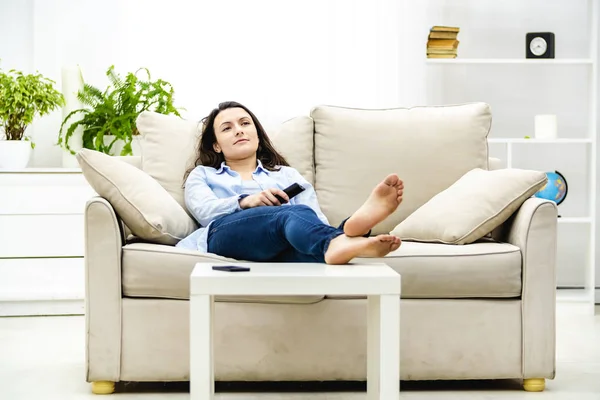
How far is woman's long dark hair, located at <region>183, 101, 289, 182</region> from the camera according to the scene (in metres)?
2.78

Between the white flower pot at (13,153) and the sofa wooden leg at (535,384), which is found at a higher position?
A: the white flower pot at (13,153)

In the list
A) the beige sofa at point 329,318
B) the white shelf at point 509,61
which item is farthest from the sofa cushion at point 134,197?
the white shelf at point 509,61

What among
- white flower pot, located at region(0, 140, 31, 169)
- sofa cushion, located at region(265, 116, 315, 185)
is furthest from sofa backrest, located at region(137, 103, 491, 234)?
white flower pot, located at region(0, 140, 31, 169)

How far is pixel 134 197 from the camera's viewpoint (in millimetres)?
2395

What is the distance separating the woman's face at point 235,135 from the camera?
2750 mm

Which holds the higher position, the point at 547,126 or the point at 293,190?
the point at 547,126

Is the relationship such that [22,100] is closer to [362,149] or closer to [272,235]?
[362,149]

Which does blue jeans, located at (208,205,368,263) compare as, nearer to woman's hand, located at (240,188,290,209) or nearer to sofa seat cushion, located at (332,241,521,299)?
woman's hand, located at (240,188,290,209)

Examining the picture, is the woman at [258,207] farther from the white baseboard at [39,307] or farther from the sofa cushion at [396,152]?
the white baseboard at [39,307]

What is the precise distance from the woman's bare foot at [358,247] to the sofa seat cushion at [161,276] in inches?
14.3

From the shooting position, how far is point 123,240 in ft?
7.93

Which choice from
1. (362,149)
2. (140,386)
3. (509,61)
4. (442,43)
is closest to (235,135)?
(362,149)

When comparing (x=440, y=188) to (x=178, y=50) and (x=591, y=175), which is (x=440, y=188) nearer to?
(x=591, y=175)

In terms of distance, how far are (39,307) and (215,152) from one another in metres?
1.43
